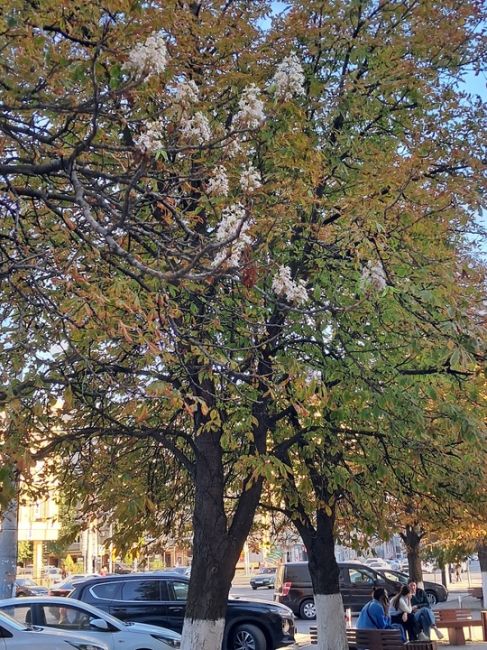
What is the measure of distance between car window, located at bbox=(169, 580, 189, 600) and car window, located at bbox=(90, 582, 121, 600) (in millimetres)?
1049

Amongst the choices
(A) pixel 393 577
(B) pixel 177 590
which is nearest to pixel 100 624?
(B) pixel 177 590

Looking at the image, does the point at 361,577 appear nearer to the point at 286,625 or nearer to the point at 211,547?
the point at 286,625

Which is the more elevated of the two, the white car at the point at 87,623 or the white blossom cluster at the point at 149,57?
the white blossom cluster at the point at 149,57

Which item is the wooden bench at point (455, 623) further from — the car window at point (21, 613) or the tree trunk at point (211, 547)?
the tree trunk at point (211, 547)

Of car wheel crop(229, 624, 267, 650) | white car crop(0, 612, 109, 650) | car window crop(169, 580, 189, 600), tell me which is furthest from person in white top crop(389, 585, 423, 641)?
white car crop(0, 612, 109, 650)

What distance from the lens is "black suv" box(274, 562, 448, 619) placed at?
26.1 m

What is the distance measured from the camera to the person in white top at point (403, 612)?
14.1 metres

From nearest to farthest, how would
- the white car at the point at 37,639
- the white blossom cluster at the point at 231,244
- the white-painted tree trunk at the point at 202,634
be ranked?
1. the white blossom cluster at the point at 231,244
2. the white-painted tree trunk at the point at 202,634
3. the white car at the point at 37,639

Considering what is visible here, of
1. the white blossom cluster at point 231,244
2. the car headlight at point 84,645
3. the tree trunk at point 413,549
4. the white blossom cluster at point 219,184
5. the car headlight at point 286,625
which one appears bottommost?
the car headlight at point 286,625

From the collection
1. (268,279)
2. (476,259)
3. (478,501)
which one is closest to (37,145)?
(268,279)

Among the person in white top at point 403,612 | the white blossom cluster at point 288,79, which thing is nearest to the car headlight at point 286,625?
the person in white top at point 403,612

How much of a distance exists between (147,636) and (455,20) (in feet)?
31.8

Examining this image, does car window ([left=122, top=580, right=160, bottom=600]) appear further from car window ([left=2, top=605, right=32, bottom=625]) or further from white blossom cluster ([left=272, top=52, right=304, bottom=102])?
white blossom cluster ([left=272, top=52, right=304, bottom=102])

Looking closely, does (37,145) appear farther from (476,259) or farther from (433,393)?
(476,259)
